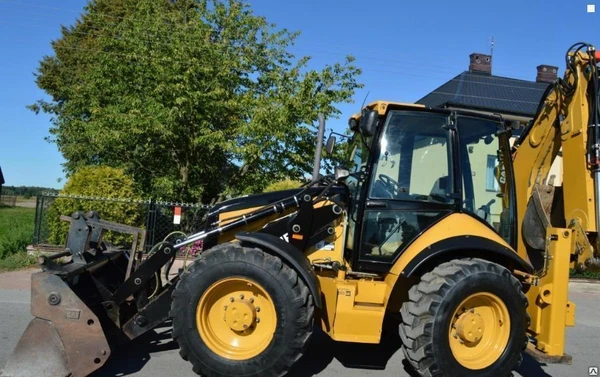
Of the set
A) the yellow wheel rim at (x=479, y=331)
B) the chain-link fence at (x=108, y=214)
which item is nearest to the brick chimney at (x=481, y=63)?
the chain-link fence at (x=108, y=214)

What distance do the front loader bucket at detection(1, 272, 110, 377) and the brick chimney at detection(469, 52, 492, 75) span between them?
68.1ft

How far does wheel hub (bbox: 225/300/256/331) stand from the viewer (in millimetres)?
4324

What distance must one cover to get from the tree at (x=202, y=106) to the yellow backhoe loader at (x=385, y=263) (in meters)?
6.89

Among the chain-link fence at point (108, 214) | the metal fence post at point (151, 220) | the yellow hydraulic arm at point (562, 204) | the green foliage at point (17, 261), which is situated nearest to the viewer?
the yellow hydraulic arm at point (562, 204)

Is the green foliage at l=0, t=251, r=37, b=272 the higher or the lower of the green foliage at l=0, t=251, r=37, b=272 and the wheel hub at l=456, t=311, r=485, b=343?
the lower

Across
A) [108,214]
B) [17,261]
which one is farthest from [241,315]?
[17,261]

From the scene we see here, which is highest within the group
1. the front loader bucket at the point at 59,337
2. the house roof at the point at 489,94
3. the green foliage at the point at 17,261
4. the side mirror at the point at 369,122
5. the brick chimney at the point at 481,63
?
the brick chimney at the point at 481,63

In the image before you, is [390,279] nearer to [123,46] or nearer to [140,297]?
[140,297]

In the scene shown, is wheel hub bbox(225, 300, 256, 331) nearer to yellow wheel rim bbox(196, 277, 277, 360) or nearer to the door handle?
yellow wheel rim bbox(196, 277, 277, 360)

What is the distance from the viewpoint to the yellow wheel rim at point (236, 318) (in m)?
4.29

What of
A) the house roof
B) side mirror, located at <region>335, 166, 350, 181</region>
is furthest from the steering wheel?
the house roof

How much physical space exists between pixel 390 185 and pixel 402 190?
12 cm

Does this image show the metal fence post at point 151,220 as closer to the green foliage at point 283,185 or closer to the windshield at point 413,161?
the green foliage at point 283,185

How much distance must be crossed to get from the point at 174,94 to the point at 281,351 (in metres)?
9.03
